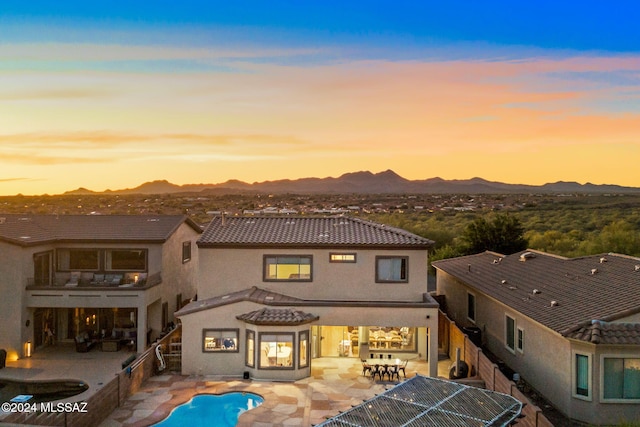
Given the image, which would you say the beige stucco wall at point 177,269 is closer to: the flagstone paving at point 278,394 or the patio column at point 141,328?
the patio column at point 141,328

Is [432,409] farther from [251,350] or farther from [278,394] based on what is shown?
[251,350]

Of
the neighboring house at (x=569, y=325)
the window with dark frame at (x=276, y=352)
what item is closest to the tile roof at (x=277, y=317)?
the window with dark frame at (x=276, y=352)

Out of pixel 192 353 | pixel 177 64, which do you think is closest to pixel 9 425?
pixel 192 353

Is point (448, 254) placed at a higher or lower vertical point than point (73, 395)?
higher

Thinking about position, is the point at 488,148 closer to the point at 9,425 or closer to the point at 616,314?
the point at 616,314

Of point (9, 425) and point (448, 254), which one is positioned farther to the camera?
point (448, 254)

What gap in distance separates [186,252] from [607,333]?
23.0m

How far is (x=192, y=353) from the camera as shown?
21.2 metres

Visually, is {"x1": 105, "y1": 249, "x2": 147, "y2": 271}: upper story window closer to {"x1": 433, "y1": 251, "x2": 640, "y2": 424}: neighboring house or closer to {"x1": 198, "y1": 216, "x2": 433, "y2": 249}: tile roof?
{"x1": 198, "y1": 216, "x2": 433, "y2": 249}: tile roof

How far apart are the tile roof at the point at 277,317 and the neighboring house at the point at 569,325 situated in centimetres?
792

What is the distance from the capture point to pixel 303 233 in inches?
963

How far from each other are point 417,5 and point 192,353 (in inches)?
901

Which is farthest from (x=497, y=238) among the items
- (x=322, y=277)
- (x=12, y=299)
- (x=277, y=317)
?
(x=12, y=299)

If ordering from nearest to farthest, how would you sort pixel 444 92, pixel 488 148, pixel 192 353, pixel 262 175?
pixel 192 353, pixel 444 92, pixel 488 148, pixel 262 175
